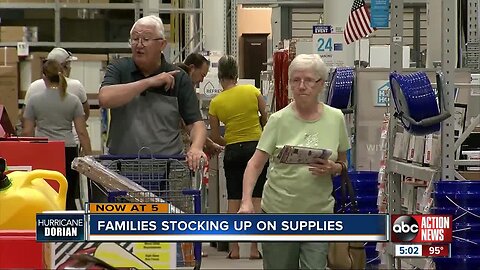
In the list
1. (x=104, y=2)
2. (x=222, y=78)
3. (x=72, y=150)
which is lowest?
(x=72, y=150)

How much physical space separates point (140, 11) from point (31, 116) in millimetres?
8981

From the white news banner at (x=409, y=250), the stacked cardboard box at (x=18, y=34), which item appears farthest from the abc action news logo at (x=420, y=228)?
the stacked cardboard box at (x=18, y=34)

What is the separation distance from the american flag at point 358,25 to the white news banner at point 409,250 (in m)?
6.84

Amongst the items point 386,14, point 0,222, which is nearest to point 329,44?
point 386,14

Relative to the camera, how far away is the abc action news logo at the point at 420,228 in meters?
3.58

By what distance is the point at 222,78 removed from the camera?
953 cm

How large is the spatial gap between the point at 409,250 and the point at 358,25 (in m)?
7.13

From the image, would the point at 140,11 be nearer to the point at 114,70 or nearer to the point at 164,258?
the point at 114,70

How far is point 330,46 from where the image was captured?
1054 centimetres

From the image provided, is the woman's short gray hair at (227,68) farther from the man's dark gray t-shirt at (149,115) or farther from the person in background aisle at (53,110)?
the man's dark gray t-shirt at (149,115)

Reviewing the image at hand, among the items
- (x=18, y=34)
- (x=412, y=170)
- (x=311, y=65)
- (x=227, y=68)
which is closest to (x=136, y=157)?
(x=311, y=65)

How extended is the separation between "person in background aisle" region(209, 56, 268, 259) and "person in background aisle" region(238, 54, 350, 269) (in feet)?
14.2

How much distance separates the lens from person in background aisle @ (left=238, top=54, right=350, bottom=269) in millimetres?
4922

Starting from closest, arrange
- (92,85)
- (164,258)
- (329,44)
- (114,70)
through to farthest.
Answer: (164,258) → (114,70) → (329,44) → (92,85)
